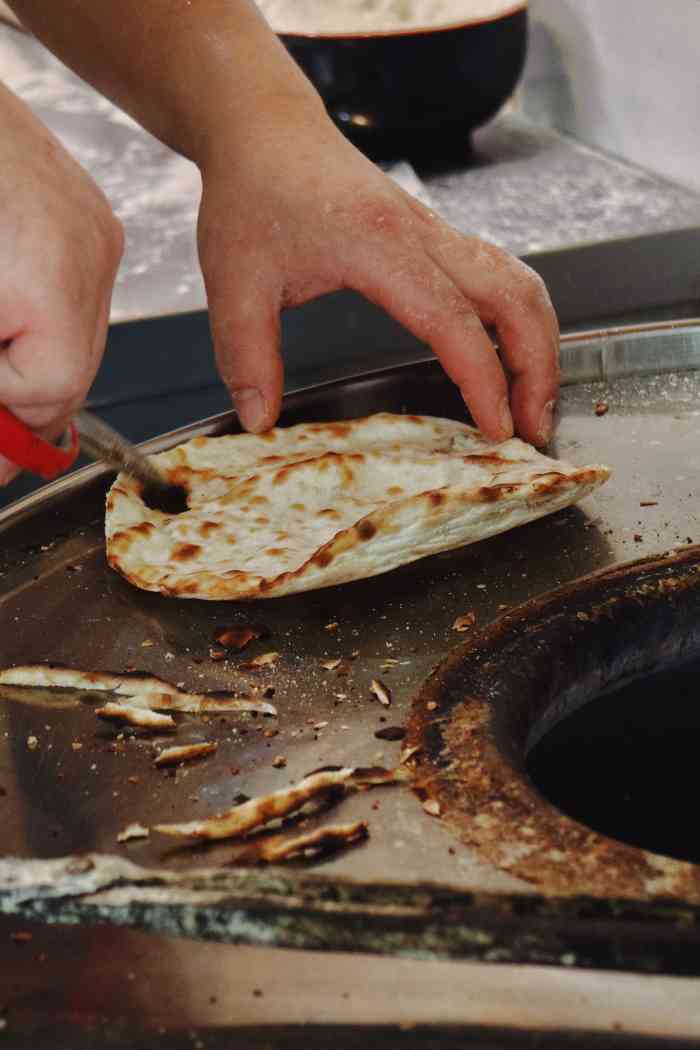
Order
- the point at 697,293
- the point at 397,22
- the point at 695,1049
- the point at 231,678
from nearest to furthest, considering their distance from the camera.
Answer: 1. the point at 695,1049
2. the point at 231,678
3. the point at 697,293
4. the point at 397,22

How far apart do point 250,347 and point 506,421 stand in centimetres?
28

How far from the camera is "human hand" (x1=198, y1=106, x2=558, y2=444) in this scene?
50.9 inches

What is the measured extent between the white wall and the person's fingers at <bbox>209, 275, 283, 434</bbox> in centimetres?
125

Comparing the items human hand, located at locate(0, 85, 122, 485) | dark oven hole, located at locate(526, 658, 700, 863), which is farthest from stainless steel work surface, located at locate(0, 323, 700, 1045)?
human hand, located at locate(0, 85, 122, 485)

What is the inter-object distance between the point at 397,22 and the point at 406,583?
82.0 inches

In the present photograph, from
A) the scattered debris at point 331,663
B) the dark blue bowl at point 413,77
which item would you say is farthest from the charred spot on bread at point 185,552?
the dark blue bowl at point 413,77

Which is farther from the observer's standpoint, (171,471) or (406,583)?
(171,471)

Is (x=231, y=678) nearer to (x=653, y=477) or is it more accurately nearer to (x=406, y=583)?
(x=406, y=583)

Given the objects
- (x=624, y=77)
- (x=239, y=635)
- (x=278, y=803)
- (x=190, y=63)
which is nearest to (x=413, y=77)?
(x=624, y=77)

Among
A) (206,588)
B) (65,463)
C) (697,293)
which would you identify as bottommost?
(697,293)

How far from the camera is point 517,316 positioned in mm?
1330

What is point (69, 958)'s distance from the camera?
2.33ft

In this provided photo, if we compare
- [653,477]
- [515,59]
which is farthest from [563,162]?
[653,477]

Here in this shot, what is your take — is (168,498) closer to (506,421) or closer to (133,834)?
(506,421)
